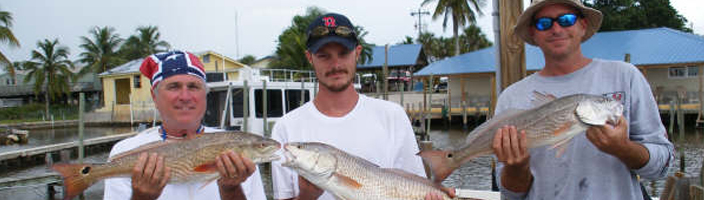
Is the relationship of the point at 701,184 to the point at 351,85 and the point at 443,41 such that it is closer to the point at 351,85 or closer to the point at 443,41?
the point at 351,85

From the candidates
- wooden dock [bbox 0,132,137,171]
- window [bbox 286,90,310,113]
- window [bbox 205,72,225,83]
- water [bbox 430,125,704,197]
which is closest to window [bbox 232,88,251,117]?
window [bbox 205,72,225,83]

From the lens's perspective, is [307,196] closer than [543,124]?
No

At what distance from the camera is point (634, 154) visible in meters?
2.29

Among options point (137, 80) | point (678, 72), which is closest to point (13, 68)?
point (137, 80)

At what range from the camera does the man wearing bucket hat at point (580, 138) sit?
236 cm

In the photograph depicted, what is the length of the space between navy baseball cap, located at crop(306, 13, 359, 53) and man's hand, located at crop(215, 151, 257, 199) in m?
0.82

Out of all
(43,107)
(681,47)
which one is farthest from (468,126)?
(43,107)

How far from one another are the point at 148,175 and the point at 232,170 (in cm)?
46

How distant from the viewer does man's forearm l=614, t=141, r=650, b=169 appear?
2268mm

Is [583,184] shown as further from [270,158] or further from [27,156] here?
[27,156]

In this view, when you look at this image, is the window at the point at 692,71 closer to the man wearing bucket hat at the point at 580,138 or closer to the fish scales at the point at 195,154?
the man wearing bucket hat at the point at 580,138

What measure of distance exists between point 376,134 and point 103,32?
218 ft

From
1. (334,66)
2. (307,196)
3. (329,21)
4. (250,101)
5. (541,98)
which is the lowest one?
(307,196)

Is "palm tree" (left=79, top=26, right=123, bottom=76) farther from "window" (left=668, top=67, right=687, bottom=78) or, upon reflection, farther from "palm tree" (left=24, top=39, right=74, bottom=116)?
"window" (left=668, top=67, right=687, bottom=78)
